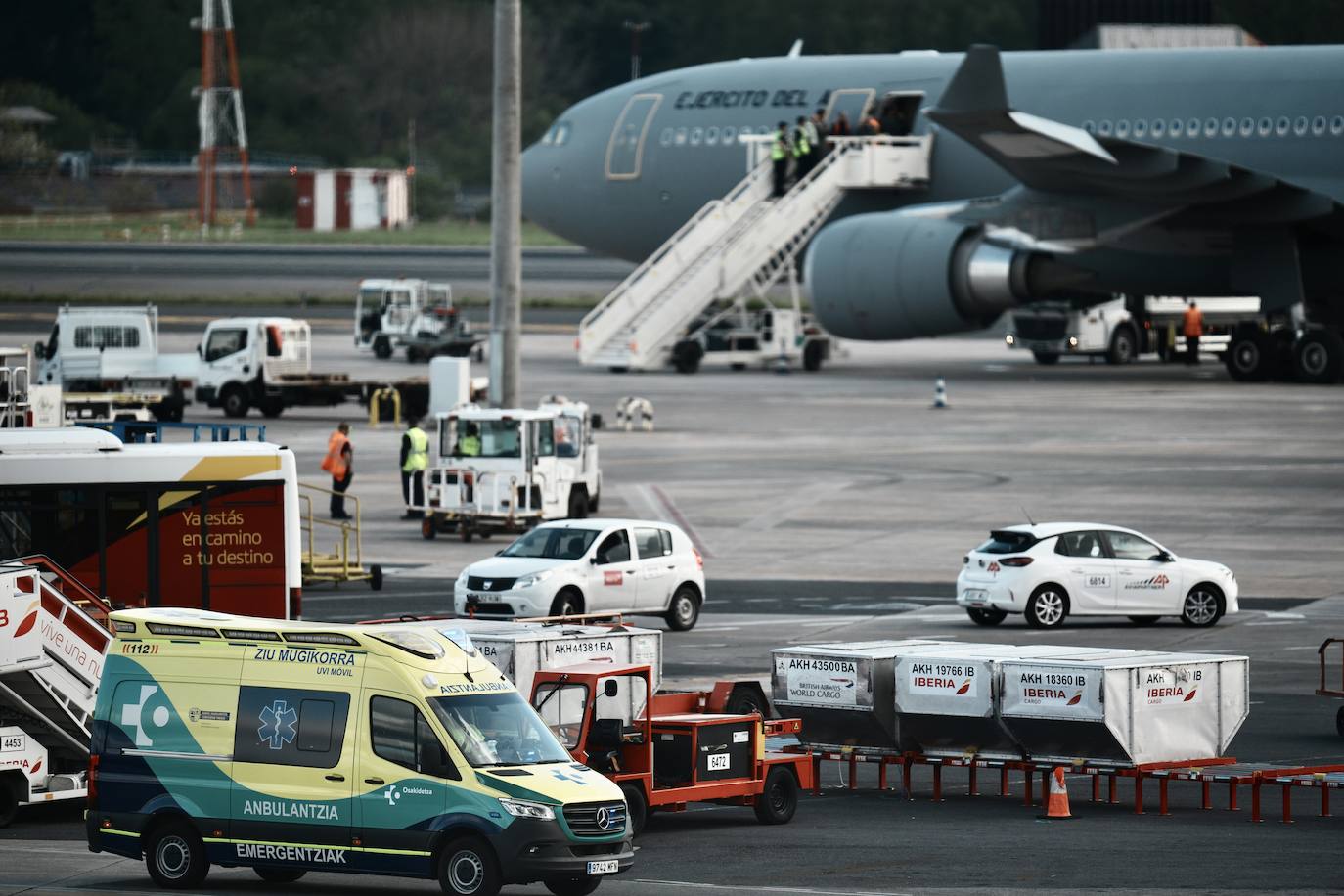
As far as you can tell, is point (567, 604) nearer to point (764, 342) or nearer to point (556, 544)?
point (556, 544)

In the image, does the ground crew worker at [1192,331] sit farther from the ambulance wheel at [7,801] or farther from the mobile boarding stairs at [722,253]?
the ambulance wheel at [7,801]

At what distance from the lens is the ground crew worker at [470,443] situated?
37500 millimetres

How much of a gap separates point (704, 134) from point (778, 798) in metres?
48.7

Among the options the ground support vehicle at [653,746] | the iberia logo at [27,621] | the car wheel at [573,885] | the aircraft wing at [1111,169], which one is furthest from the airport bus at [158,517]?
the aircraft wing at [1111,169]

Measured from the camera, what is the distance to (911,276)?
190ft

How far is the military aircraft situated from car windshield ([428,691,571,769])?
36.8m

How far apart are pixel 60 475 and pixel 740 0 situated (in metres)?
131

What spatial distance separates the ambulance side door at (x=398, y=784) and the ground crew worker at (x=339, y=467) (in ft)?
72.6

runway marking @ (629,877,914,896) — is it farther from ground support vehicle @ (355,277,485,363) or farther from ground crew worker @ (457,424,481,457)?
ground support vehicle @ (355,277,485,363)

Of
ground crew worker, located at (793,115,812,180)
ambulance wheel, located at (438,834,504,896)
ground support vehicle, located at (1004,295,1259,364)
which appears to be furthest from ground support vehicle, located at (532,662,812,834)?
ground support vehicle, located at (1004,295,1259,364)

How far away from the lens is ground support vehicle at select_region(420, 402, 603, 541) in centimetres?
3681

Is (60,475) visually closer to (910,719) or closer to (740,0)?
(910,719)

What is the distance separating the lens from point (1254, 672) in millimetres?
25469

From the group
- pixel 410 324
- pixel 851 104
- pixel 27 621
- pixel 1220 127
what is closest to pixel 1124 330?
pixel 851 104
